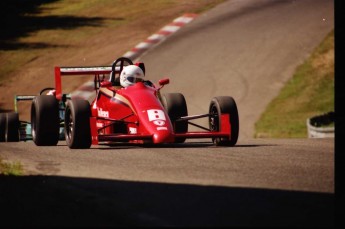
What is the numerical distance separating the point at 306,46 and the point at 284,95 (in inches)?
185

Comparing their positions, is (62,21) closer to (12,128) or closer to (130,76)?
(12,128)

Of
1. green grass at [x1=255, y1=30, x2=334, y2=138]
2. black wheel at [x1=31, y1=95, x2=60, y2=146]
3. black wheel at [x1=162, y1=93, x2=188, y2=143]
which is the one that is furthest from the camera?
green grass at [x1=255, y1=30, x2=334, y2=138]

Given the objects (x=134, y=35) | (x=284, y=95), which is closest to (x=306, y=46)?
(x=284, y=95)

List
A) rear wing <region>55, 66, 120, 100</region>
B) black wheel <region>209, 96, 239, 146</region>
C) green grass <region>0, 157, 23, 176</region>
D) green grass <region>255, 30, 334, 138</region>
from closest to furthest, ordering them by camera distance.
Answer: green grass <region>0, 157, 23, 176</region>, black wheel <region>209, 96, 239, 146</region>, rear wing <region>55, 66, 120, 100</region>, green grass <region>255, 30, 334, 138</region>

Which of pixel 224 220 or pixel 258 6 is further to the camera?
pixel 258 6

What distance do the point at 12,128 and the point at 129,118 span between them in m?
4.91

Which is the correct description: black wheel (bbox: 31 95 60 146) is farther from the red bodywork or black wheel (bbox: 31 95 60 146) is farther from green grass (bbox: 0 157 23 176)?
green grass (bbox: 0 157 23 176)

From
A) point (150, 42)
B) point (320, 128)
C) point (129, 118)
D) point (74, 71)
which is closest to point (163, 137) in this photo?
point (129, 118)

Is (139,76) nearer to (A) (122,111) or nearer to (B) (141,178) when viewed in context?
(A) (122,111)

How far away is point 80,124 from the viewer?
1277cm

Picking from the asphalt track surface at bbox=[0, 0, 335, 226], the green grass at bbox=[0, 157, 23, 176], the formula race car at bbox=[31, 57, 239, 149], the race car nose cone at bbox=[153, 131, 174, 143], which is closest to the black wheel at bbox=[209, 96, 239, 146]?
the formula race car at bbox=[31, 57, 239, 149]

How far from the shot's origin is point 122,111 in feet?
44.2

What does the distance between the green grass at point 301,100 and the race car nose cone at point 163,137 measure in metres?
9.85

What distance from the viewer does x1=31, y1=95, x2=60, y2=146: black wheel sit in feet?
45.8
